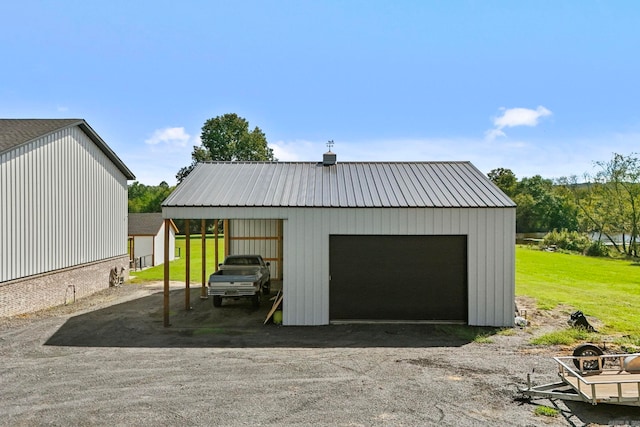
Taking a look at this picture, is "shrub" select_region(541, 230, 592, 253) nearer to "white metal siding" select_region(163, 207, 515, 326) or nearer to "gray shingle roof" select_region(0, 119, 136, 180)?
"white metal siding" select_region(163, 207, 515, 326)

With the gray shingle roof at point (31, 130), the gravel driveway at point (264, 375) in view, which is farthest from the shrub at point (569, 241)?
the gray shingle roof at point (31, 130)

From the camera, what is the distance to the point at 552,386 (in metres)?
6.66

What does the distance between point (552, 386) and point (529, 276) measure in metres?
19.0

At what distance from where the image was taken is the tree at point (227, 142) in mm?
58750

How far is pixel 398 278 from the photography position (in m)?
12.1

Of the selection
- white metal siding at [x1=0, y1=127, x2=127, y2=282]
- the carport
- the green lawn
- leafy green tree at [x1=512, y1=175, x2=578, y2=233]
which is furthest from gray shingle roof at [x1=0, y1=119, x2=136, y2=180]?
leafy green tree at [x1=512, y1=175, x2=578, y2=233]

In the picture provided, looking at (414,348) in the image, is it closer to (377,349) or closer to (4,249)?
(377,349)

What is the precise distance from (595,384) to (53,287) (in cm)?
1641

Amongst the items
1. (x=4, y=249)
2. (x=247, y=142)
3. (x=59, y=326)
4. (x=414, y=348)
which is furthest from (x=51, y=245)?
(x=247, y=142)

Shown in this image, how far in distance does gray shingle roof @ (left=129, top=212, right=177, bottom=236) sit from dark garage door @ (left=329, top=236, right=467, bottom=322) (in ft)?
76.2

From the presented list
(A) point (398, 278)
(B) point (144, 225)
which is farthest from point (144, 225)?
(A) point (398, 278)

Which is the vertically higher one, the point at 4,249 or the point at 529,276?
the point at 4,249

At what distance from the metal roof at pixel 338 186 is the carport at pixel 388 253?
0.30 ft

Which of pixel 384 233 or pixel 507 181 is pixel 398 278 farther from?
pixel 507 181
